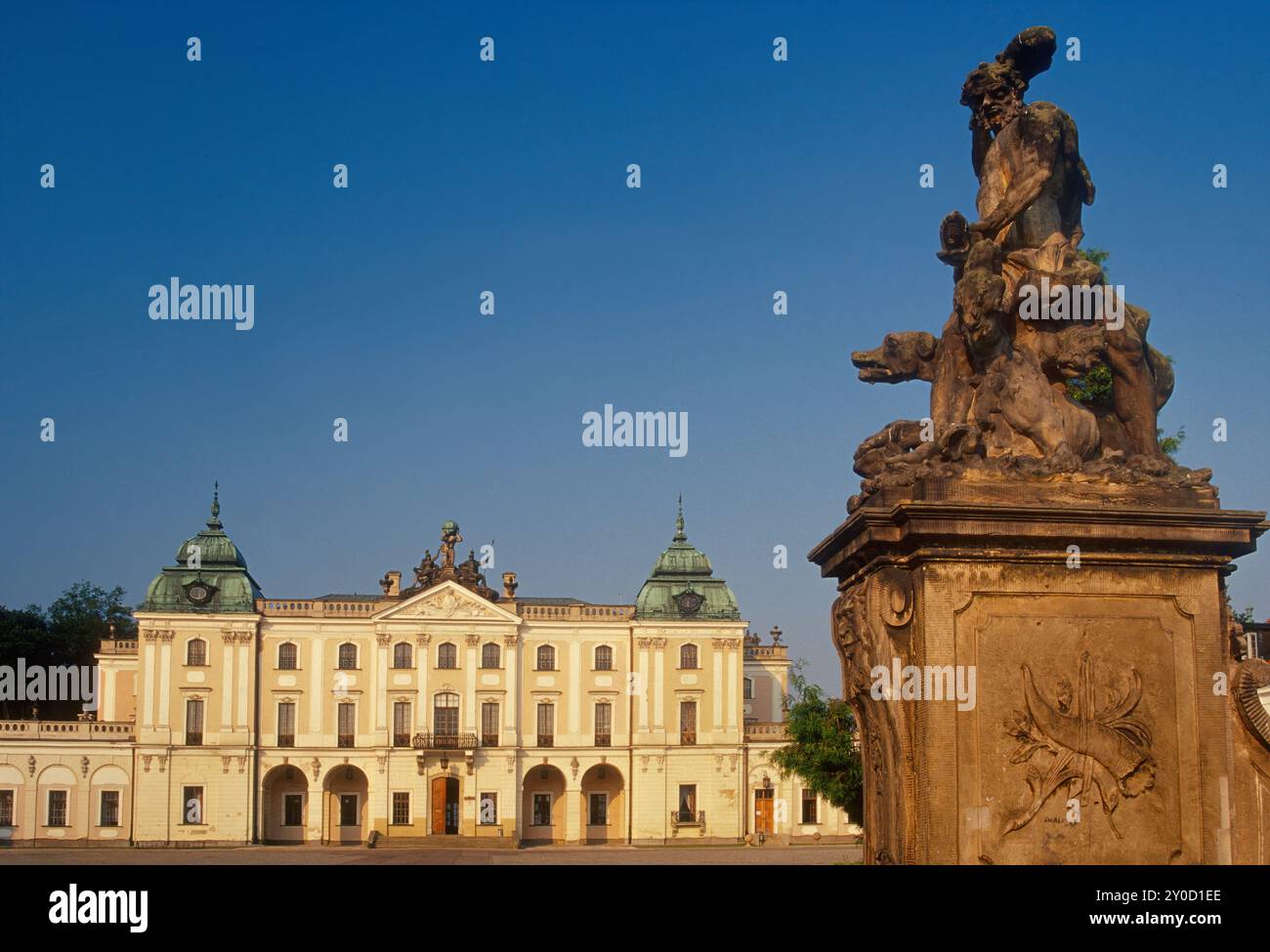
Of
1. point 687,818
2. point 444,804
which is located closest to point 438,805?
point 444,804

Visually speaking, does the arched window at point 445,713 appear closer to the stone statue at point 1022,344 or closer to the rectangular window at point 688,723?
the rectangular window at point 688,723

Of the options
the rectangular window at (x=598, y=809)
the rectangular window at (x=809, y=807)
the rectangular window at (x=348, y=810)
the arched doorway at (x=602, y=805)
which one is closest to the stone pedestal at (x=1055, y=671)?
the rectangular window at (x=809, y=807)

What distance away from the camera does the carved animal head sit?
8648 millimetres

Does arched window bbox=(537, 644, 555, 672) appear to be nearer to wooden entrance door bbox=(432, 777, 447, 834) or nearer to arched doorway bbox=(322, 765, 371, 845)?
wooden entrance door bbox=(432, 777, 447, 834)

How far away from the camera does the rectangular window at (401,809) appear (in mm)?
72188

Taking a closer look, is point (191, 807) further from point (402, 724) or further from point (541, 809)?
point (541, 809)

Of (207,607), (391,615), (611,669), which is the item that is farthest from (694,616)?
(207,607)

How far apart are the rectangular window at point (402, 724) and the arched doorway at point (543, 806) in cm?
623

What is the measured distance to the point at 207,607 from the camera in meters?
72.6

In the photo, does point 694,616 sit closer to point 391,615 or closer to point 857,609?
point 391,615

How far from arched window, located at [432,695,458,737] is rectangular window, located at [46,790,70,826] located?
17.3m

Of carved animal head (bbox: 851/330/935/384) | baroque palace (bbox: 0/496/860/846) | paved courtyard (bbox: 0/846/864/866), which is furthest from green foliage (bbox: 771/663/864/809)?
baroque palace (bbox: 0/496/860/846)

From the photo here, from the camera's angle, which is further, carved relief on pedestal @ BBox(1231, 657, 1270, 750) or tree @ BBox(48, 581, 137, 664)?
tree @ BBox(48, 581, 137, 664)
